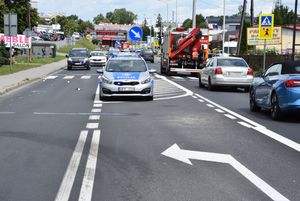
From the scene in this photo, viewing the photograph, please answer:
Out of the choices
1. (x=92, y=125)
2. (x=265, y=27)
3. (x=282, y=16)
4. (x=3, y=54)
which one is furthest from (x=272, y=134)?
(x=282, y=16)

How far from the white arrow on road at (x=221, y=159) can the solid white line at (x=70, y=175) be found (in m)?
1.35

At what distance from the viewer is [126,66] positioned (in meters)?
20.0

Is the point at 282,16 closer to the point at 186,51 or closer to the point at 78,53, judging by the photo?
the point at 78,53

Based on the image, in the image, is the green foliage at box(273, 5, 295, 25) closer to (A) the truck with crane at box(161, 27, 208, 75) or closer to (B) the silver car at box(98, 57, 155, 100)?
(A) the truck with crane at box(161, 27, 208, 75)

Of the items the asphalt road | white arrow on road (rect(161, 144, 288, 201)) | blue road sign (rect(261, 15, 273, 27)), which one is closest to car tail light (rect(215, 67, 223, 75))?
blue road sign (rect(261, 15, 273, 27))

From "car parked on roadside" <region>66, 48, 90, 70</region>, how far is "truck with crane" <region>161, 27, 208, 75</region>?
12763mm

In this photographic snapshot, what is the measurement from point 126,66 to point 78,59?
28.8 metres

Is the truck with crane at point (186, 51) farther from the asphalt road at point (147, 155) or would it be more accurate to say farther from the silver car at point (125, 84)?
the asphalt road at point (147, 155)

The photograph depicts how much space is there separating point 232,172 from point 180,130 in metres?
4.15

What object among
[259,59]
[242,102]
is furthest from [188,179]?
[259,59]

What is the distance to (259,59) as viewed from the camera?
149ft

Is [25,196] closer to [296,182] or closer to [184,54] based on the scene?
[296,182]

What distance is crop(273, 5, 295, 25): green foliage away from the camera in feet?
446

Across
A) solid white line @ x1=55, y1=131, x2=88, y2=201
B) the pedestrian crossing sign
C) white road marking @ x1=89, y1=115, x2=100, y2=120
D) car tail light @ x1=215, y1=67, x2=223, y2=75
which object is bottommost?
white road marking @ x1=89, y1=115, x2=100, y2=120
